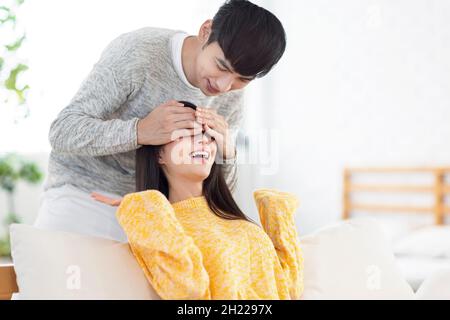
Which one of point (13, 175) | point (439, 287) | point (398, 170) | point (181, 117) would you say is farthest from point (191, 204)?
point (13, 175)

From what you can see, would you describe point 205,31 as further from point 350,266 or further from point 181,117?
point 350,266

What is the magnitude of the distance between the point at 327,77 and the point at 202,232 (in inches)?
117

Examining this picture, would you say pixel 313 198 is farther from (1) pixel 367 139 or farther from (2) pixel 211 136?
(2) pixel 211 136

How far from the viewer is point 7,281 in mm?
1064

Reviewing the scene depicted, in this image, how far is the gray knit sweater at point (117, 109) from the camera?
118 centimetres

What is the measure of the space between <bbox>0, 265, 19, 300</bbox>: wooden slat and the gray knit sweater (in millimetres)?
263

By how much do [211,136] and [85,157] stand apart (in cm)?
31

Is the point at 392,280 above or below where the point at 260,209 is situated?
below

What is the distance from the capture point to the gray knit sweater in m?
1.18

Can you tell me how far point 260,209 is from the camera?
1.28 m

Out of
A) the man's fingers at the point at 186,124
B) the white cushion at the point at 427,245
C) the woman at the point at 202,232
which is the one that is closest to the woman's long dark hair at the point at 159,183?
the woman at the point at 202,232

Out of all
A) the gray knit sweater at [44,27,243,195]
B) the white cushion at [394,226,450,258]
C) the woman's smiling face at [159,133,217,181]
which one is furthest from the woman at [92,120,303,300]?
the white cushion at [394,226,450,258]

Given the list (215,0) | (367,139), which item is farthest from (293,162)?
(215,0)

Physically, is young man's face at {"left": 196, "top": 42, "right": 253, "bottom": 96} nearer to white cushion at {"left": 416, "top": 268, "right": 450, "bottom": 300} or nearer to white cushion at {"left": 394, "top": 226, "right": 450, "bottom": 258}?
white cushion at {"left": 416, "top": 268, "right": 450, "bottom": 300}
